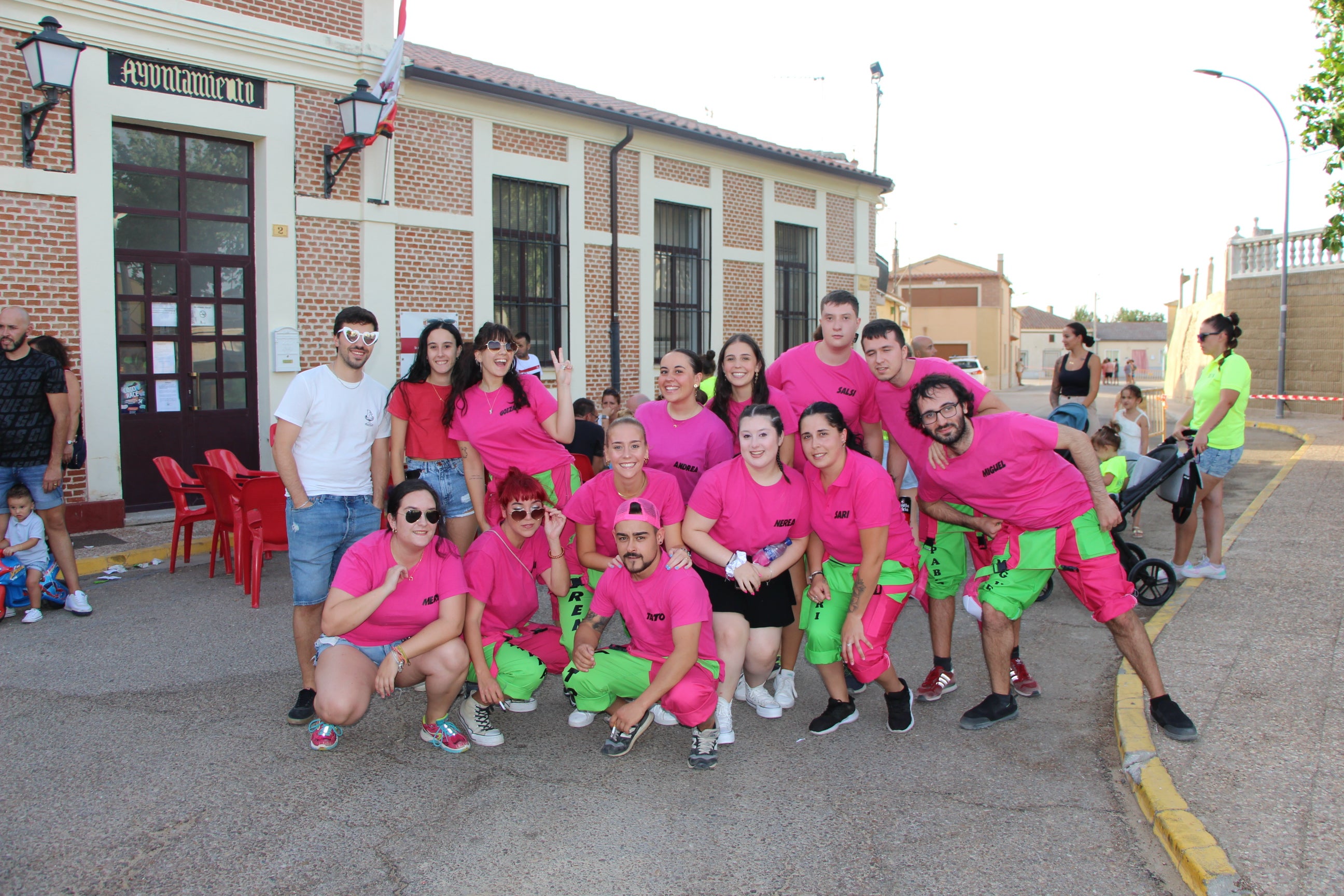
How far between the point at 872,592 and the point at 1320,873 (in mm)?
1901

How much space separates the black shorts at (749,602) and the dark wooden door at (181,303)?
7302mm

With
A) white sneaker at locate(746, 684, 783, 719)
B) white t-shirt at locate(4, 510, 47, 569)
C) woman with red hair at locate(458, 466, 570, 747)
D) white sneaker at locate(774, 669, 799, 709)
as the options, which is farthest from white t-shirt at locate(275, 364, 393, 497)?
white t-shirt at locate(4, 510, 47, 569)

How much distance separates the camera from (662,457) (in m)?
4.93

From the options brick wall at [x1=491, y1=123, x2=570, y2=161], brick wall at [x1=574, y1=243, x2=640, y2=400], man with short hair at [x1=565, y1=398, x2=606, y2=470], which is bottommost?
man with short hair at [x1=565, y1=398, x2=606, y2=470]

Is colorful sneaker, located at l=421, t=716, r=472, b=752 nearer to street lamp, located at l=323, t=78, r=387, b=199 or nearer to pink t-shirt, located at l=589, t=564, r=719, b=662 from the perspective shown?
pink t-shirt, located at l=589, t=564, r=719, b=662

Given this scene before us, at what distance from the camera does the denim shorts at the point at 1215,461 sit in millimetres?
6898

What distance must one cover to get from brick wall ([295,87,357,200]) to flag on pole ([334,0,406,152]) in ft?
0.64

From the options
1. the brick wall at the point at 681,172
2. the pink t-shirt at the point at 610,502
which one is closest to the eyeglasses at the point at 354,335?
the pink t-shirt at the point at 610,502

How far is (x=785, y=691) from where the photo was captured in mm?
4871

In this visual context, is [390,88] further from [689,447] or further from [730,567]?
[730,567]

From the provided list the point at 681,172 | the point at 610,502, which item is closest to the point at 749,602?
the point at 610,502

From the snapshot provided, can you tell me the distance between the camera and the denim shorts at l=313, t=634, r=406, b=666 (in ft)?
13.9

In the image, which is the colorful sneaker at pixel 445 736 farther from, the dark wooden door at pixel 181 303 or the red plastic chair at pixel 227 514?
the dark wooden door at pixel 181 303

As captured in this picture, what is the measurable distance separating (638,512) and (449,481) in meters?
1.40
